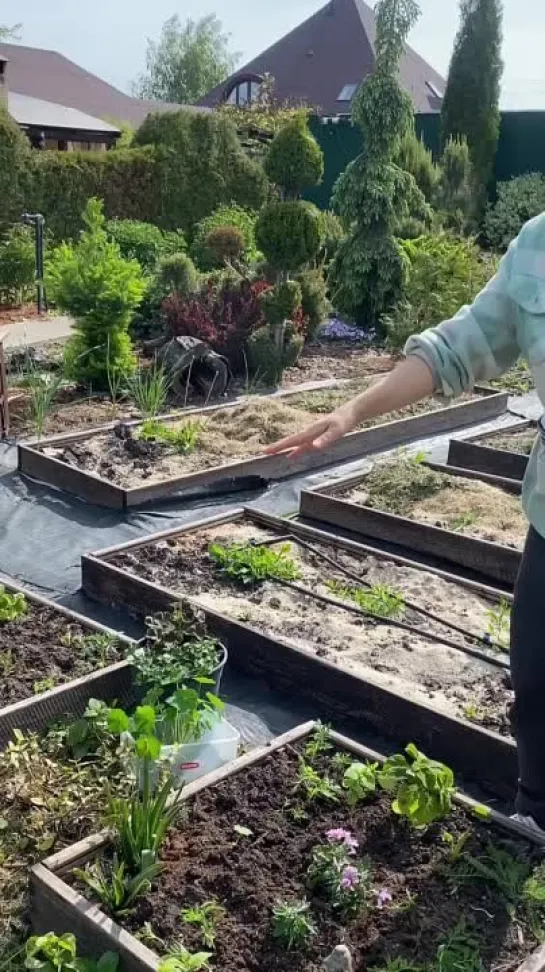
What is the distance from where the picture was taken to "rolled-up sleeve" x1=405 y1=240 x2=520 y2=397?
2.00 meters

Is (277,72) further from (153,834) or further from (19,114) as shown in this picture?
(153,834)

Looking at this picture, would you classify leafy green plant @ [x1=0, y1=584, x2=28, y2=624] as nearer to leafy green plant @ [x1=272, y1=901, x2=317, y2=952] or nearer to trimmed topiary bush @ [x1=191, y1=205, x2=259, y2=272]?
leafy green plant @ [x1=272, y1=901, x2=317, y2=952]

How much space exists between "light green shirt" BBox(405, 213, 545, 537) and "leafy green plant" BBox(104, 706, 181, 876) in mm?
942

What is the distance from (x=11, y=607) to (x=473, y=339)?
2.00m

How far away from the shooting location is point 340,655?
3387mm

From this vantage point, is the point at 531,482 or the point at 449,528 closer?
the point at 531,482

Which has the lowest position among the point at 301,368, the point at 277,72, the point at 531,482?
the point at 301,368

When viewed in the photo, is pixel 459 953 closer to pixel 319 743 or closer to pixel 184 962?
pixel 184 962

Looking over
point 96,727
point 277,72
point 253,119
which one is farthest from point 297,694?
point 277,72

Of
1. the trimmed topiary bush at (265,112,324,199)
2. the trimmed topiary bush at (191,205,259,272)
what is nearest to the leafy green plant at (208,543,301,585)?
the trimmed topiary bush at (265,112,324,199)

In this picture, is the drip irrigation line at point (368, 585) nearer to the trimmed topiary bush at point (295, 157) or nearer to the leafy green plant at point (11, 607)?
the leafy green plant at point (11, 607)

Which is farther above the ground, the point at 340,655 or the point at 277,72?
the point at 277,72

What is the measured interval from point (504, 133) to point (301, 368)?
1313 cm

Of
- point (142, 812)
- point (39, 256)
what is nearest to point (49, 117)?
point (39, 256)
